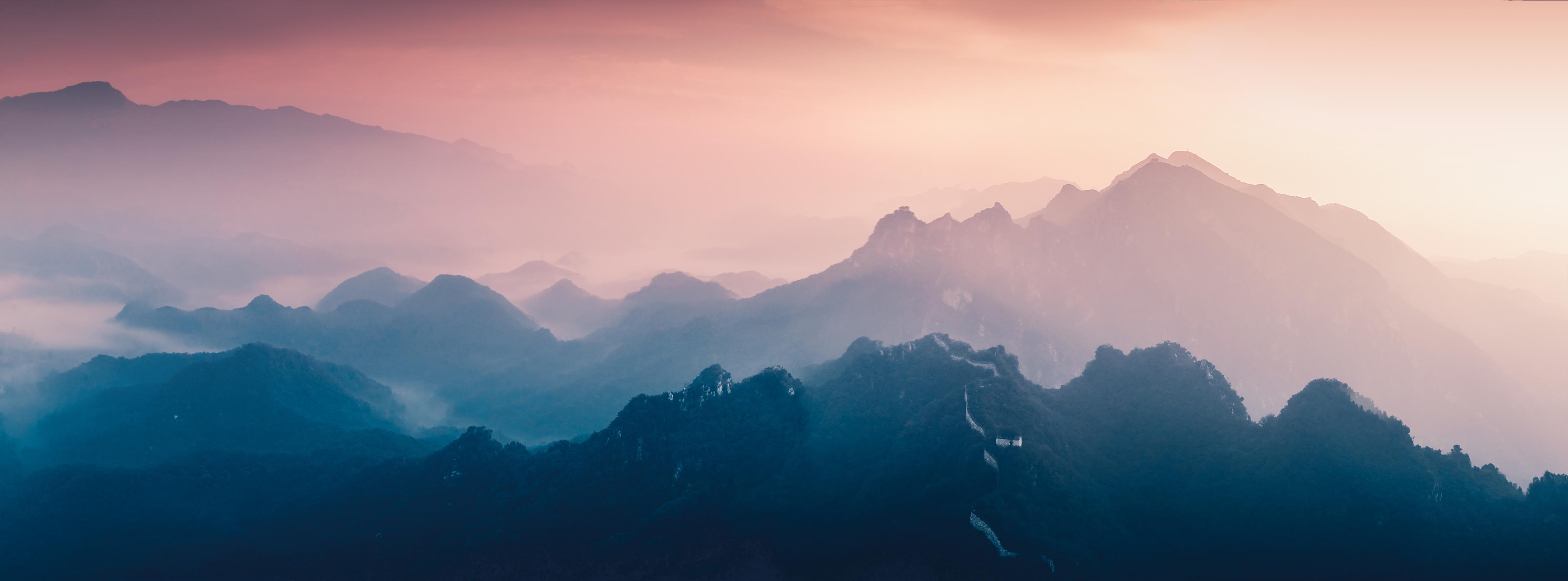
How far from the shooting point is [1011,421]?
94438 millimetres

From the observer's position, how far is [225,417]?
441ft

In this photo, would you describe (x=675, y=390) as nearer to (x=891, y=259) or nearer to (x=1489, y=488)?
(x=891, y=259)

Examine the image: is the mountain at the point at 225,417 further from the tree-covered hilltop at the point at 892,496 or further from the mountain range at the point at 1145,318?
the mountain range at the point at 1145,318

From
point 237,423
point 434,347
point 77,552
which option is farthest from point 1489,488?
point 434,347

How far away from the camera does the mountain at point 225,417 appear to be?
12850cm

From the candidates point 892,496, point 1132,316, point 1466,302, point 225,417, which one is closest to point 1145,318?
point 1132,316

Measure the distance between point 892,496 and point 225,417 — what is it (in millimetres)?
95491

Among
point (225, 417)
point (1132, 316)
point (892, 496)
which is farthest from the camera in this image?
point (1132, 316)

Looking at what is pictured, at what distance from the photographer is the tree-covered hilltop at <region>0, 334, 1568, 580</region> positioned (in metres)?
81.8

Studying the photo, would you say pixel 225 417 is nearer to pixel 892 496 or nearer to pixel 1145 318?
pixel 892 496

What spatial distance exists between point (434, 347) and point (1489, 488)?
17051 centimetres

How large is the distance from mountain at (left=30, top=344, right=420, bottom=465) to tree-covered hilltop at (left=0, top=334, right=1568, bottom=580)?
55.3 ft

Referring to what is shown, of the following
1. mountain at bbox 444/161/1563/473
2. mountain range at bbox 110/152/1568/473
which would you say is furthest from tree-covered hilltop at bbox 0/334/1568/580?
mountain range at bbox 110/152/1568/473

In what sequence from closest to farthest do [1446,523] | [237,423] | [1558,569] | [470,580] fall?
[1558,569] < [1446,523] < [470,580] < [237,423]
